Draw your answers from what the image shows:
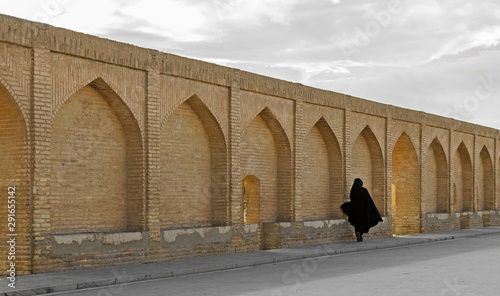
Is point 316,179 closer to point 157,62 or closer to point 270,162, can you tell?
point 270,162

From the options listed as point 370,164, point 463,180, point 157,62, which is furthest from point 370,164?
point 157,62

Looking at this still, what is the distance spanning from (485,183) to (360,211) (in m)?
15.2

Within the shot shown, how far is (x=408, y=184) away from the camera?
26141 millimetres

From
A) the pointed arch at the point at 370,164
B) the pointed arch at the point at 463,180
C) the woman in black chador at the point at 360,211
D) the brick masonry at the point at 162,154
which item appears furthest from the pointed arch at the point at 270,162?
the pointed arch at the point at 463,180

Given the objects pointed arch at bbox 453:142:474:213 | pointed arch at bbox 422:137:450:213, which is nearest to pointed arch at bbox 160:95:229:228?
pointed arch at bbox 422:137:450:213

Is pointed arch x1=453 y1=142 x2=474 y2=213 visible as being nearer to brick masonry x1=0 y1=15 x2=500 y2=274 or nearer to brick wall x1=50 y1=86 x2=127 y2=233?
brick masonry x1=0 y1=15 x2=500 y2=274

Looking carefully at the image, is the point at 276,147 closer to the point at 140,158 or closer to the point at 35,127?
the point at 140,158

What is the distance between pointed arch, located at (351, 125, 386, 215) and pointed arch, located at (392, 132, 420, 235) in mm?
2387

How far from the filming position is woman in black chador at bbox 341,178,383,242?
20531 mm

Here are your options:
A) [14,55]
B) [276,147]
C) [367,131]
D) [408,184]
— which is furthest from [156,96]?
[408,184]

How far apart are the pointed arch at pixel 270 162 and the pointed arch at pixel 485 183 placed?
16785 millimetres

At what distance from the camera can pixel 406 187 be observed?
26.2 m

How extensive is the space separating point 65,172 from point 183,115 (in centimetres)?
346

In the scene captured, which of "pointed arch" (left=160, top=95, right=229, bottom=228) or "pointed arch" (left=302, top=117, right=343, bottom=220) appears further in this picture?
"pointed arch" (left=302, top=117, right=343, bottom=220)
